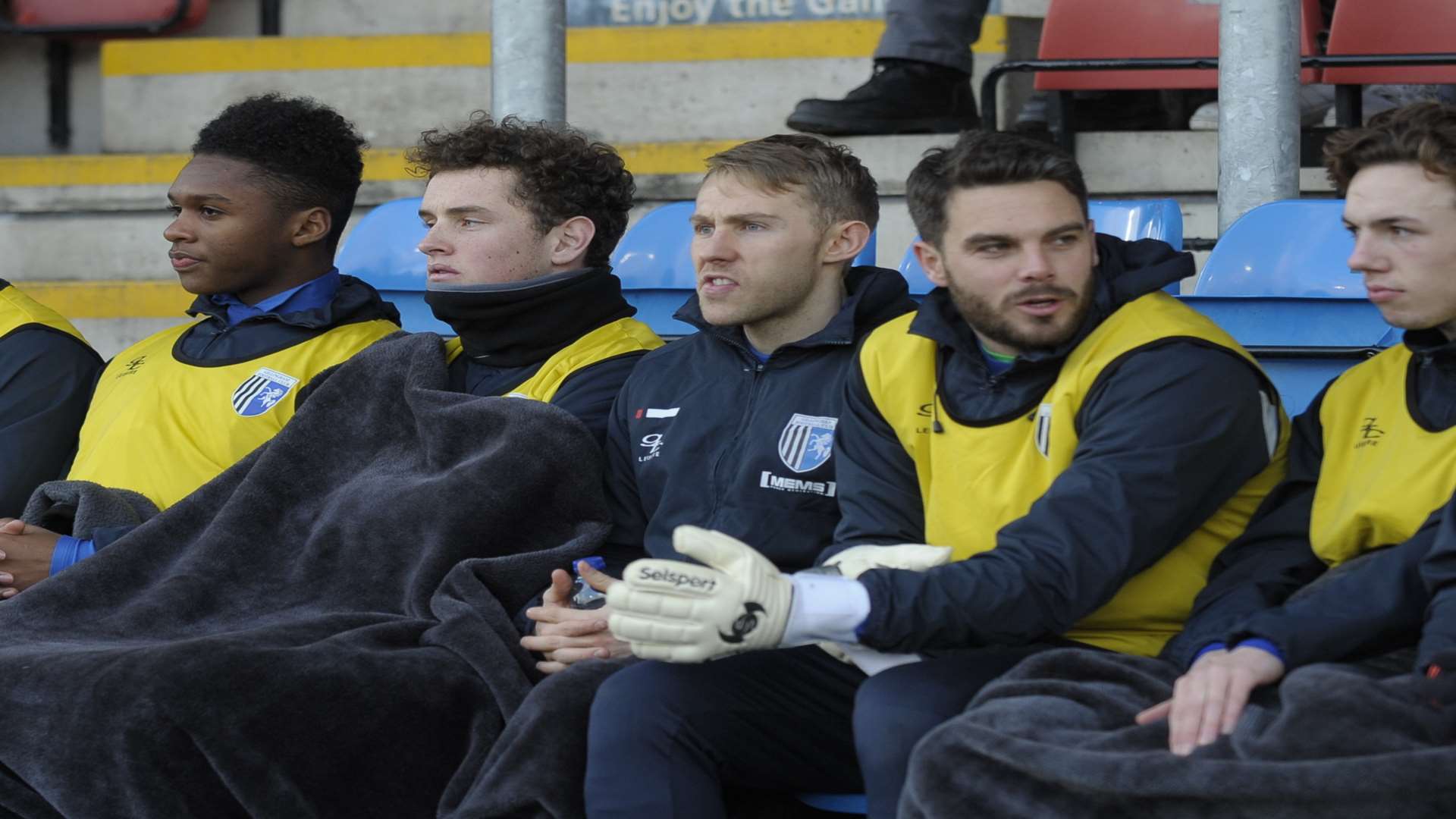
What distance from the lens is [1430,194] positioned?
7.79 ft

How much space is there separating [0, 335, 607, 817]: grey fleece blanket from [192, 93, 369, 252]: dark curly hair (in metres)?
0.57

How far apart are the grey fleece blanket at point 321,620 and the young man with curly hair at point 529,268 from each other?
11cm

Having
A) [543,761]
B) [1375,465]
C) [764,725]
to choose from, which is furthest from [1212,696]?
[543,761]

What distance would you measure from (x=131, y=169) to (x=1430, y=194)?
4659 millimetres

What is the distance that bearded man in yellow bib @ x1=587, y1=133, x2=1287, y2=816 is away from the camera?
89.2 inches

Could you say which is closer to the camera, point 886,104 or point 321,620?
point 321,620

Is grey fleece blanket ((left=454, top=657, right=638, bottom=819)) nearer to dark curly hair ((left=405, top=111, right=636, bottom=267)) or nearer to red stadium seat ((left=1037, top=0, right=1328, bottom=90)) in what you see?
dark curly hair ((left=405, top=111, right=636, bottom=267))

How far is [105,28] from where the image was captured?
6480 mm

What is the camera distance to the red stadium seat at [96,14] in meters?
6.48

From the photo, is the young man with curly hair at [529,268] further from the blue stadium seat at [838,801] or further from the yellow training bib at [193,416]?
the blue stadium seat at [838,801]

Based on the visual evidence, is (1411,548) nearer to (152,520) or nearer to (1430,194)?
(1430,194)

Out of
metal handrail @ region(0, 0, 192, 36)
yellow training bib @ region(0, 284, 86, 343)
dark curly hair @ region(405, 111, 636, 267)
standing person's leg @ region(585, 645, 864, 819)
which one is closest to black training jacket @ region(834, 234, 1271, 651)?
standing person's leg @ region(585, 645, 864, 819)

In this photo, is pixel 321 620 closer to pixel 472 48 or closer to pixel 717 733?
pixel 717 733

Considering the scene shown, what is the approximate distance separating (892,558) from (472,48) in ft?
13.4
